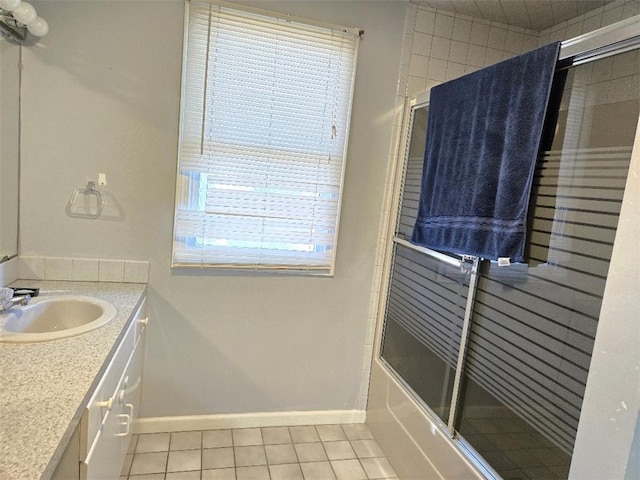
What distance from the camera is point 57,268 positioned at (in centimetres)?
201

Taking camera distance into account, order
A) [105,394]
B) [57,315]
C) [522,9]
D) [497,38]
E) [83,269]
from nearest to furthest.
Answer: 1. [105,394]
2. [57,315]
3. [83,269]
4. [522,9]
5. [497,38]

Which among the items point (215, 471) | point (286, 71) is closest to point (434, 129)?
point (286, 71)

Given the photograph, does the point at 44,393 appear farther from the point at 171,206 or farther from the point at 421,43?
the point at 421,43

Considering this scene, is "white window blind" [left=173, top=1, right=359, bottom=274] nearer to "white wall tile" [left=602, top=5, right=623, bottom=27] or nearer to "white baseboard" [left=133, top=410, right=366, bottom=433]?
"white baseboard" [left=133, top=410, right=366, bottom=433]

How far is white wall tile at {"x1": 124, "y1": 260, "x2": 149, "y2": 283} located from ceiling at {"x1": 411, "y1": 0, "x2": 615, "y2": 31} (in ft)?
6.60

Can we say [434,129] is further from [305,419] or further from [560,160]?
[305,419]

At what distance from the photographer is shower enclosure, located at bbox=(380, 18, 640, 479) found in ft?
4.15

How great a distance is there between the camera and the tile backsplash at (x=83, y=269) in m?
1.99

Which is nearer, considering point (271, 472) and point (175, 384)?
point (271, 472)

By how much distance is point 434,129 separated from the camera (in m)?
2.01

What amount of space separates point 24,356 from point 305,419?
170 cm

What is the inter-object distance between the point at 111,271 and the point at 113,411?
833mm

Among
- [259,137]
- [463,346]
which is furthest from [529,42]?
[463,346]

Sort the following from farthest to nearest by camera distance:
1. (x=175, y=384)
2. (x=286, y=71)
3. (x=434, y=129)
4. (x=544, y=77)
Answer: (x=175, y=384), (x=286, y=71), (x=434, y=129), (x=544, y=77)
